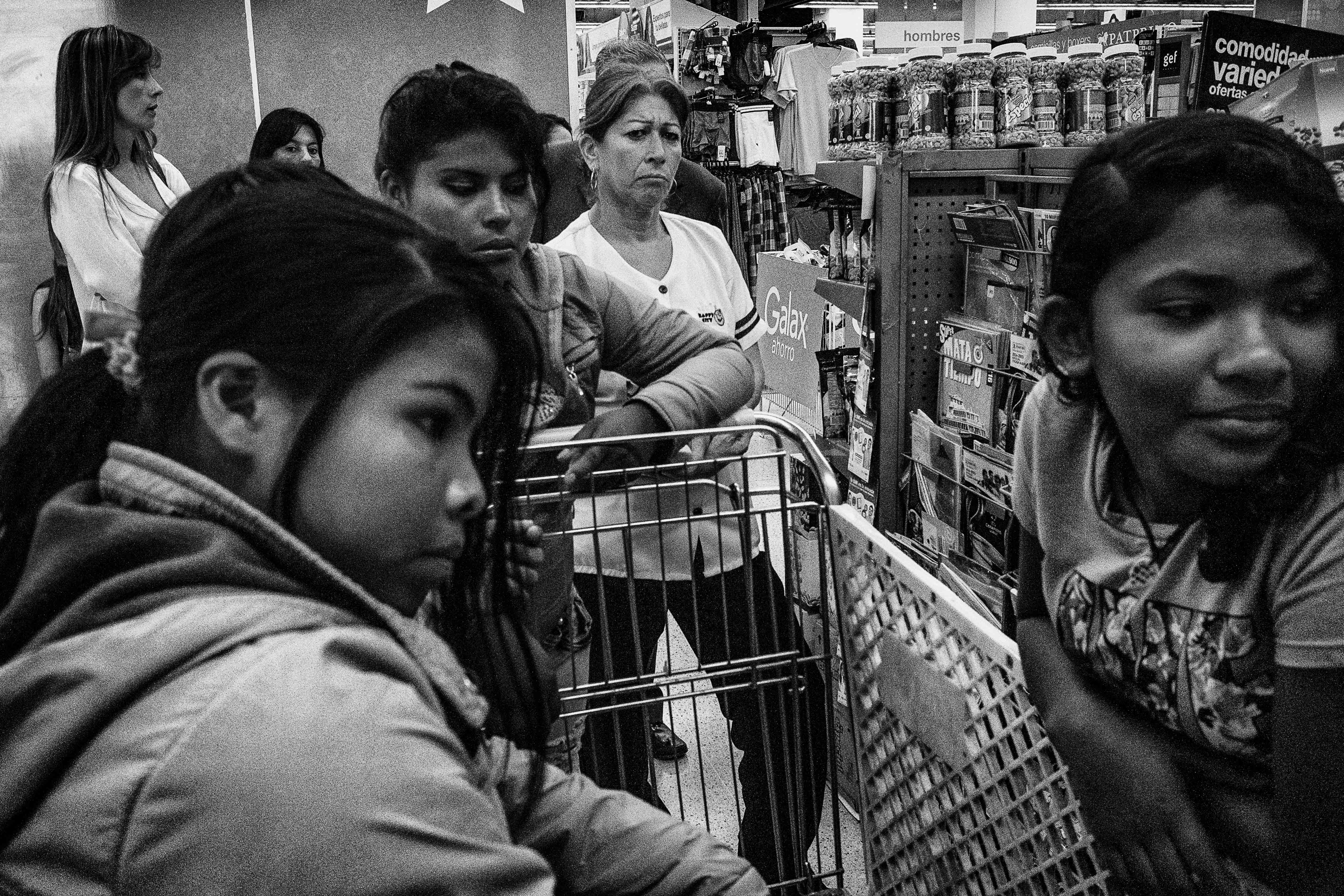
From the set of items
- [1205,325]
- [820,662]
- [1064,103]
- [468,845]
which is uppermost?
[1064,103]

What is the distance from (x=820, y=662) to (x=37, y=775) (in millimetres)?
1339

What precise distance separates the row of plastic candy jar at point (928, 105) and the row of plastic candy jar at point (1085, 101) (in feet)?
0.95

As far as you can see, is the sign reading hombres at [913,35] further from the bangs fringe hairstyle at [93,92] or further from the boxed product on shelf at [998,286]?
the boxed product on shelf at [998,286]

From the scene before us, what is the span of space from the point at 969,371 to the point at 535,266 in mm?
1136

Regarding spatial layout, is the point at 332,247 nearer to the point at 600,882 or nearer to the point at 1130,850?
the point at 600,882

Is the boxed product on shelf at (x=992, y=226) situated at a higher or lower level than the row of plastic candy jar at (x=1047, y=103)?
lower

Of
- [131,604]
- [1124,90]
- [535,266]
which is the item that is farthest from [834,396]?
[131,604]

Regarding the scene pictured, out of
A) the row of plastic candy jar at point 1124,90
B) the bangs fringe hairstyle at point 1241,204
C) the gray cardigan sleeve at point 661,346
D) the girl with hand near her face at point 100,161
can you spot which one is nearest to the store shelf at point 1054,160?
the row of plastic candy jar at point 1124,90

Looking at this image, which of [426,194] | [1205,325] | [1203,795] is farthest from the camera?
[426,194]

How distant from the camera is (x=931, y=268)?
107 inches

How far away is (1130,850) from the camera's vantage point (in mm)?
1111

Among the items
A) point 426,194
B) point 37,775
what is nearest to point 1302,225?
point 37,775

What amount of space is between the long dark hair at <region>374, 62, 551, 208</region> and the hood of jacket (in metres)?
1.02

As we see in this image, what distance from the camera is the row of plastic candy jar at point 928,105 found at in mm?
2779
